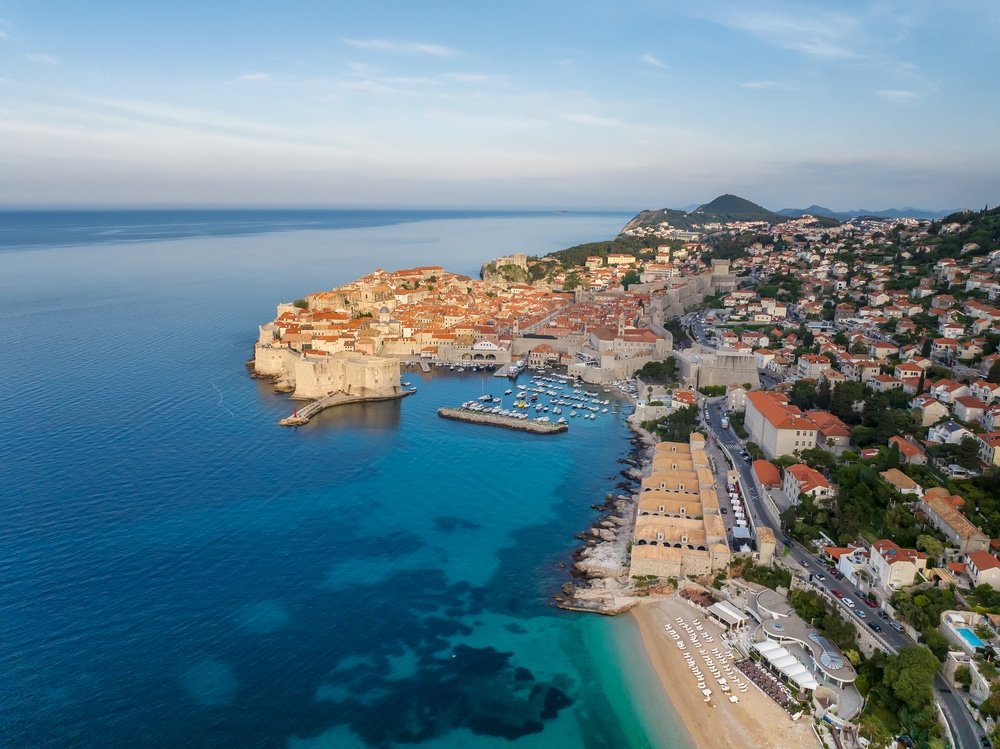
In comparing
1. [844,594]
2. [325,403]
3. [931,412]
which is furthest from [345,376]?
[931,412]

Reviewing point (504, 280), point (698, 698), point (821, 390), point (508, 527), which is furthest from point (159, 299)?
point (698, 698)

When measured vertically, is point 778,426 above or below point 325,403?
above

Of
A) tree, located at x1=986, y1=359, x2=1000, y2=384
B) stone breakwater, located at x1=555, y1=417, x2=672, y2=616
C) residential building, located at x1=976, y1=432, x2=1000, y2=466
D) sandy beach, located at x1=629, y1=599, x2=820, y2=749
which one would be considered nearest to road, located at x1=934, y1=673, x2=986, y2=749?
sandy beach, located at x1=629, y1=599, x2=820, y2=749

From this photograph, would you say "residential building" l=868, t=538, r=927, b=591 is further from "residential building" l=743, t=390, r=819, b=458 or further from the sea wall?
the sea wall

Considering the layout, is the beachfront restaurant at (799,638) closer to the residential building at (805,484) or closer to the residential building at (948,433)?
the residential building at (805,484)

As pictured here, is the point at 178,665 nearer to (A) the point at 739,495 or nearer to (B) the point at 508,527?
(B) the point at 508,527

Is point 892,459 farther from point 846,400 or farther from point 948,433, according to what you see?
point 846,400

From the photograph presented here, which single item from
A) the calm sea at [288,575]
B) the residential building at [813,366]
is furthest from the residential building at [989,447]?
the calm sea at [288,575]
